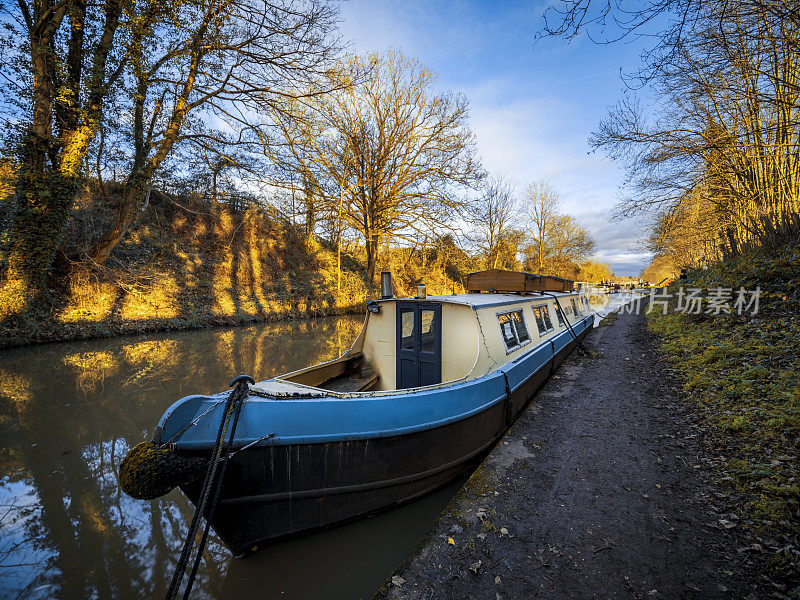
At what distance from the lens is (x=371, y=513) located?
9.91 ft

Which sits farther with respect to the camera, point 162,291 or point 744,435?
point 162,291

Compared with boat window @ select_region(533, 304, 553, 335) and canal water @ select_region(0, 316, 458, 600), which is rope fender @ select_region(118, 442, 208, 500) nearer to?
canal water @ select_region(0, 316, 458, 600)

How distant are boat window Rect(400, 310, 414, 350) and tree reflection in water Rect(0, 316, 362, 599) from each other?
3.04m

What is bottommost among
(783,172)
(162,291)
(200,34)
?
(162,291)

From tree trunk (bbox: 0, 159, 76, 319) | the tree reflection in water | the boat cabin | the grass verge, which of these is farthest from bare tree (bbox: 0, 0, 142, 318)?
the grass verge

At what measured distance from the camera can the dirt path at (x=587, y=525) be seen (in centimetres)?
211

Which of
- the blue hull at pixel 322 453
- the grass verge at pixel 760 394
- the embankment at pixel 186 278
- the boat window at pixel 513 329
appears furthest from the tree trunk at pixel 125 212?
the grass verge at pixel 760 394

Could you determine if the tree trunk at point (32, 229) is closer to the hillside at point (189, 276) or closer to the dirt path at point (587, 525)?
the hillside at point (189, 276)

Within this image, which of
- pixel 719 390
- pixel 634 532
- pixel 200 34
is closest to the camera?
pixel 634 532

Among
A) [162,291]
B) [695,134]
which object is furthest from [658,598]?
[162,291]

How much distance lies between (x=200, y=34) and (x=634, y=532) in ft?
40.1

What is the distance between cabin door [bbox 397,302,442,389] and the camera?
453cm

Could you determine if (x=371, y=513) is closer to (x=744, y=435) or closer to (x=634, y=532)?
(x=634, y=532)

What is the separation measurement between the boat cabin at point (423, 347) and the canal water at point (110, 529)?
1531 mm
